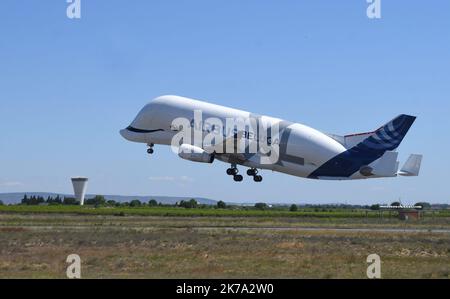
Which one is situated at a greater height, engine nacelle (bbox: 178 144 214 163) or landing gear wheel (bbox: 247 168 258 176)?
engine nacelle (bbox: 178 144 214 163)

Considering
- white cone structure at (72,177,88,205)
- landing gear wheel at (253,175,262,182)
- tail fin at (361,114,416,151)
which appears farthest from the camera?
white cone structure at (72,177,88,205)

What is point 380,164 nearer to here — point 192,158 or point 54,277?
point 192,158

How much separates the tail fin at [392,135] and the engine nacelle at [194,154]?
14.0 metres

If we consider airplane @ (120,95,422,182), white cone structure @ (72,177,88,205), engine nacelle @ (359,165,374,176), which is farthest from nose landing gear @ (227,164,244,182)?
white cone structure @ (72,177,88,205)

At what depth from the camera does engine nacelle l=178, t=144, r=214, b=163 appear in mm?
66625

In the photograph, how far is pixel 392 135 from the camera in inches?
2507

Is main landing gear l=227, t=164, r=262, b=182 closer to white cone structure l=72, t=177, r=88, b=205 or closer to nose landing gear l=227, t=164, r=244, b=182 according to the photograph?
Result: nose landing gear l=227, t=164, r=244, b=182

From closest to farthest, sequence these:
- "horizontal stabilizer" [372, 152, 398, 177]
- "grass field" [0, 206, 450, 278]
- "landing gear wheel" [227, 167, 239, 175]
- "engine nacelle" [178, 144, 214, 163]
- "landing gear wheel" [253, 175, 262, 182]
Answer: "grass field" [0, 206, 450, 278] → "horizontal stabilizer" [372, 152, 398, 177] → "engine nacelle" [178, 144, 214, 163] → "landing gear wheel" [227, 167, 239, 175] → "landing gear wheel" [253, 175, 262, 182]

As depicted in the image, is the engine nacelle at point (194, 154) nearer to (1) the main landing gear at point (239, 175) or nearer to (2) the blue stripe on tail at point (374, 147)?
(1) the main landing gear at point (239, 175)

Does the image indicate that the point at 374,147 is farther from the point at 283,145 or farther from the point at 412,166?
the point at 283,145

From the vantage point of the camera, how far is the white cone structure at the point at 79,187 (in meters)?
136

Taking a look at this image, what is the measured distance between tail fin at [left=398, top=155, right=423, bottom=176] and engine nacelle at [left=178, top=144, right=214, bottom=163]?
54.7 ft

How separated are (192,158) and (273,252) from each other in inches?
1151
